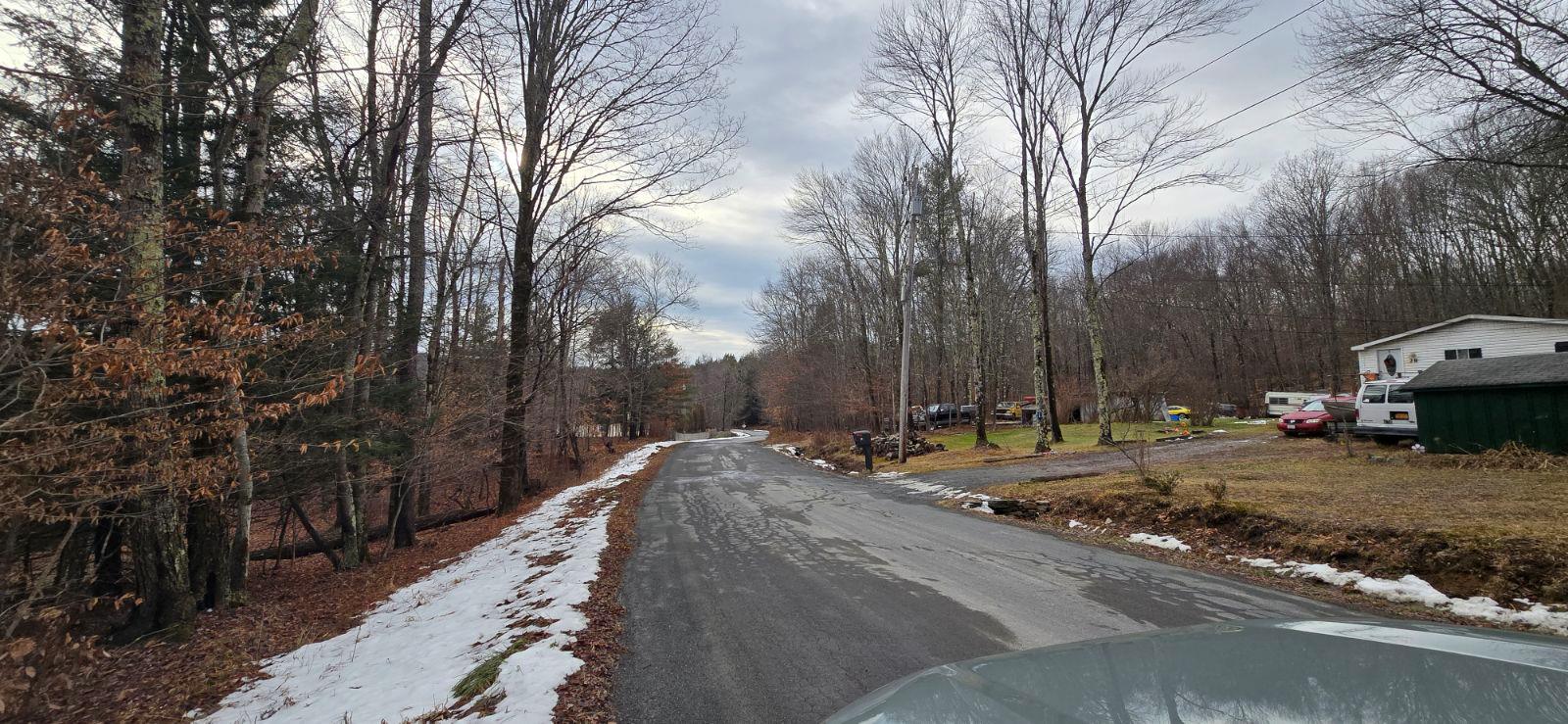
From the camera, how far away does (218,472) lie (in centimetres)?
583

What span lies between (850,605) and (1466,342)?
26058 mm

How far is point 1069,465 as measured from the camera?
13.9 meters

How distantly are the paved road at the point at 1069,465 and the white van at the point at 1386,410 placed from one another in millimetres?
2576

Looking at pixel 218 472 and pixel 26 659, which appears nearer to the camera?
pixel 26 659

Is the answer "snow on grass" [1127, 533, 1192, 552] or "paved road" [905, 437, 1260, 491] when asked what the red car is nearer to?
"paved road" [905, 437, 1260, 491]

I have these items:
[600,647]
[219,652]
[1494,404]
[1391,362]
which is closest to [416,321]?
[219,652]

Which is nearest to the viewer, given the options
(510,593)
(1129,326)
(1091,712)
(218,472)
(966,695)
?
(1091,712)

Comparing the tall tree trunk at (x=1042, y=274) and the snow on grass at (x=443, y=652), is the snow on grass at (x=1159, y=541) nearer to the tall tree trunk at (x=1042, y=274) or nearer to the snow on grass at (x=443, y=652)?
the snow on grass at (x=443, y=652)

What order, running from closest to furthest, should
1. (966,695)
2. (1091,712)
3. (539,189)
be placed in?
(1091,712) → (966,695) → (539,189)

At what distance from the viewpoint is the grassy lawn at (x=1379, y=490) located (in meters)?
5.87

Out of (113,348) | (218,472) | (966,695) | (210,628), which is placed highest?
(113,348)

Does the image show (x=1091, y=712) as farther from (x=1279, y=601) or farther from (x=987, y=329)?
(x=987, y=329)

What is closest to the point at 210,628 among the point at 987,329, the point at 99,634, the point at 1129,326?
the point at 99,634

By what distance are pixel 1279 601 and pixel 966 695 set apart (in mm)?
4591
